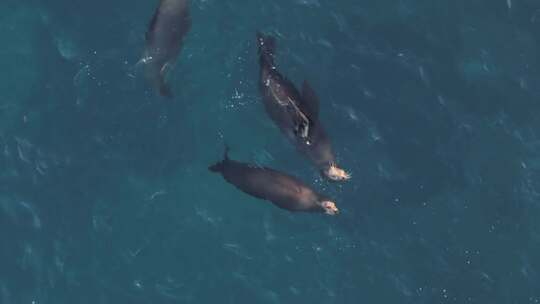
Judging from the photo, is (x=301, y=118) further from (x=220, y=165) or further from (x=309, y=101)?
(x=220, y=165)

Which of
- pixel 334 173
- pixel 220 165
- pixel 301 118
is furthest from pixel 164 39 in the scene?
pixel 334 173

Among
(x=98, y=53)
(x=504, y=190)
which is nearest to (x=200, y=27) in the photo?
(x=98, y=53)

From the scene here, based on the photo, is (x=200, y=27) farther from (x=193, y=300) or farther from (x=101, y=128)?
(x=193, y=300)

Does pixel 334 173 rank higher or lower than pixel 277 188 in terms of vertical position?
higher

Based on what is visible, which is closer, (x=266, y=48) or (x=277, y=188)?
(x=277, y=188)

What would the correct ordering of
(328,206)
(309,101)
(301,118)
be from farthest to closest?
(309,101)
(328,206)
(301,118)

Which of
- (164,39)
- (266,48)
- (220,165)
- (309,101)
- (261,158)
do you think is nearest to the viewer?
(309,101)

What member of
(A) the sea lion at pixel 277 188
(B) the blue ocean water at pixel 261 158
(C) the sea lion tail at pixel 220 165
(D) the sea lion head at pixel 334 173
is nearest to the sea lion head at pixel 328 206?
(A) the sea lion at pixel 277 188
